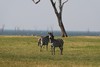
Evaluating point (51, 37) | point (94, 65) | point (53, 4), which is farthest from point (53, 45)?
point (53, 4)

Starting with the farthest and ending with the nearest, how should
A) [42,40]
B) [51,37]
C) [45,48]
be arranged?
[45,48] → [42,40] → [51,37]

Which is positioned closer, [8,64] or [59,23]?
[8,64]

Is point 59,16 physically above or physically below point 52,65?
above

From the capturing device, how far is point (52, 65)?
27359 mm

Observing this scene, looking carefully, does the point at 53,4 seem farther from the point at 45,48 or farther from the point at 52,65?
the point at 52,65

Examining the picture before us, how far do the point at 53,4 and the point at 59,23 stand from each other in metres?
3.94

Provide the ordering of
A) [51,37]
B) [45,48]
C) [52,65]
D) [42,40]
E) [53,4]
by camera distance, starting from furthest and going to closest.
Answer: [53,4] → [45,48] → [42,40] → [51,37] → [52,65]

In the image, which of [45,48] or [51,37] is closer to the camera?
[51,37]

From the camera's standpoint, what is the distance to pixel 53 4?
7369 centimetres

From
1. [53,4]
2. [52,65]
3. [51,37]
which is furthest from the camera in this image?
[53,4]

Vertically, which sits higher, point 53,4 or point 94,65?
point 53,4

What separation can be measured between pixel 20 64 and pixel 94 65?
4.66 metres

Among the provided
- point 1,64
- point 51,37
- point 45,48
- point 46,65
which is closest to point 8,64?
point 1,64

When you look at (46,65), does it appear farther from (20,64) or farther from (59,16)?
(59,16)
